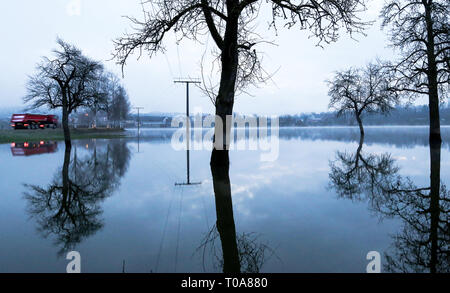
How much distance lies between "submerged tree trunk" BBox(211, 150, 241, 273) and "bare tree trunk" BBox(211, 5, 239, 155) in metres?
1.07

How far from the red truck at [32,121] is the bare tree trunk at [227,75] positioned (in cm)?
4967

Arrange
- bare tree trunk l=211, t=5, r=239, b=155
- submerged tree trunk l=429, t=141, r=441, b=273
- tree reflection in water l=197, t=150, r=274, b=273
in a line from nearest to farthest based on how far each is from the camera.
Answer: tree reflection in water l=197, t=150, r=274, b=273 → submerged tree trunk l=429, t=141, r=441, b=273 → bare tree trunk l=211, t=5, r=239, b=155

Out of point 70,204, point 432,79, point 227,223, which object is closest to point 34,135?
point 70,204

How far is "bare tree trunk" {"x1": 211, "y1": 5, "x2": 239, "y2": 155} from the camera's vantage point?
917 cm

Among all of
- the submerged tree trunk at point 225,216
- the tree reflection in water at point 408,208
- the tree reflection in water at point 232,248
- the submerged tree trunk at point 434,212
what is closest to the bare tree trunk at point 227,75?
the submerged tree trunk at point 225,216

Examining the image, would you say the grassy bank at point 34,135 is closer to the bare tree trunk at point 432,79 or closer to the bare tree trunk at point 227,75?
the bare tree trunk at point 227,75

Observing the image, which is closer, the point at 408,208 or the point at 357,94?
the point at 408,208

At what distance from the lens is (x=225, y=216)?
4.75 m

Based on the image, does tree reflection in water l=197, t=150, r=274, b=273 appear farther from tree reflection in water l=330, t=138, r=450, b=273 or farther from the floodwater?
tree reflection in water l=330, t=138, r=450, b=273

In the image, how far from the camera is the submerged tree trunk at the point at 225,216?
10.2ft

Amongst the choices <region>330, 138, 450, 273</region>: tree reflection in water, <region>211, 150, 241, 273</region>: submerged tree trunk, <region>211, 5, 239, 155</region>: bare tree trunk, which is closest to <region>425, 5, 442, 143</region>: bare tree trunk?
<region>330, 138, 450, 273</region>: tree reflection in water

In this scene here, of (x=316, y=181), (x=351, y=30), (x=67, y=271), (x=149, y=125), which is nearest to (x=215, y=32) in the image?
(x=351, y=30)

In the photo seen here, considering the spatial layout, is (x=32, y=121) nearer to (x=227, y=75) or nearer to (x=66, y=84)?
(x=66, y=84)

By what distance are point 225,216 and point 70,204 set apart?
10.9 ft
